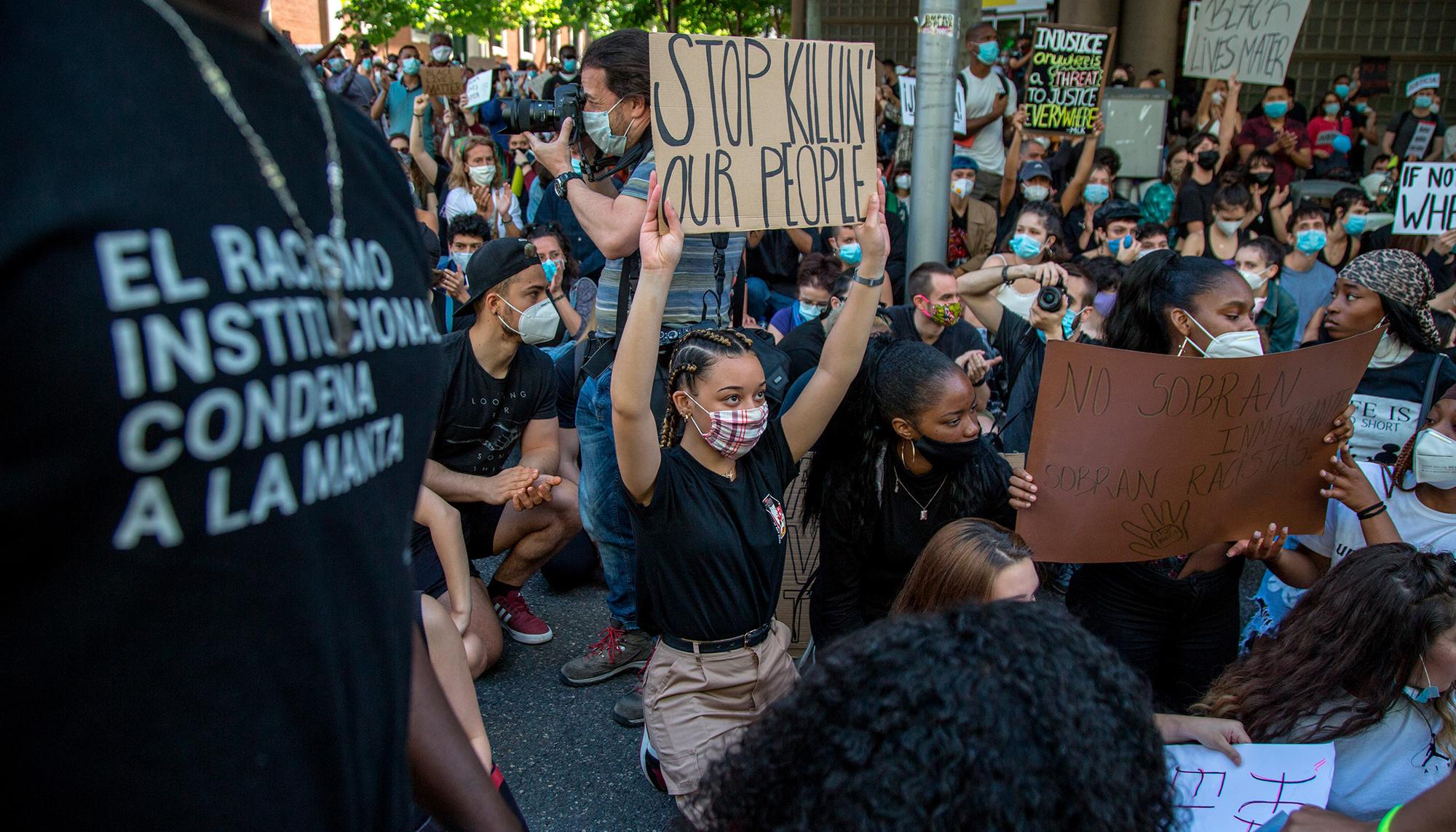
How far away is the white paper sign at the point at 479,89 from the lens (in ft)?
31.8

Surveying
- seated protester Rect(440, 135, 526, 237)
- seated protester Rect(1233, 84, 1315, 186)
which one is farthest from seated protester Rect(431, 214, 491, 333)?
seated protester Rect(1233, 84, 1315, 186)

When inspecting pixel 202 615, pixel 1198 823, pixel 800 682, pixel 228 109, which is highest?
pixel 228 109

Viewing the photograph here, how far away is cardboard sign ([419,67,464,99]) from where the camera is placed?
9.23 m

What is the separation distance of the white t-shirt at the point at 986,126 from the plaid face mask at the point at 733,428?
6.65m

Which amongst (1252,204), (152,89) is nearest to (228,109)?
(152,89)

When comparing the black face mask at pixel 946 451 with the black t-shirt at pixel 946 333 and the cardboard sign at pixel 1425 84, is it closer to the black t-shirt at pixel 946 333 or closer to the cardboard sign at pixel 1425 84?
the black t-shirt at pixel 946 333

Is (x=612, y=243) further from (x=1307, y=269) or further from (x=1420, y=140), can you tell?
(x=1420, y=140)

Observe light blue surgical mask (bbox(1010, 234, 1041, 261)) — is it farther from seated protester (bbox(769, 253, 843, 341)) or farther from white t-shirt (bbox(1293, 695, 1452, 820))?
white t-shirt (bbox(1293, 695, 1452, 820))

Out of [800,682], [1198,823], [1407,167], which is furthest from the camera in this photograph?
[1407,167]

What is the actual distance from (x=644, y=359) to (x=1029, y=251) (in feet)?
13.5

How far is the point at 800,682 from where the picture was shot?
1163 mm

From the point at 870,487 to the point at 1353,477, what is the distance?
145cm

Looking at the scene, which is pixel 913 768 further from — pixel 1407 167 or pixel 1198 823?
pixel 1407 167

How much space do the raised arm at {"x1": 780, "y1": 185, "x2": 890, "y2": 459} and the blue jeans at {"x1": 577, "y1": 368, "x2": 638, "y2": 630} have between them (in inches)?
28.2
